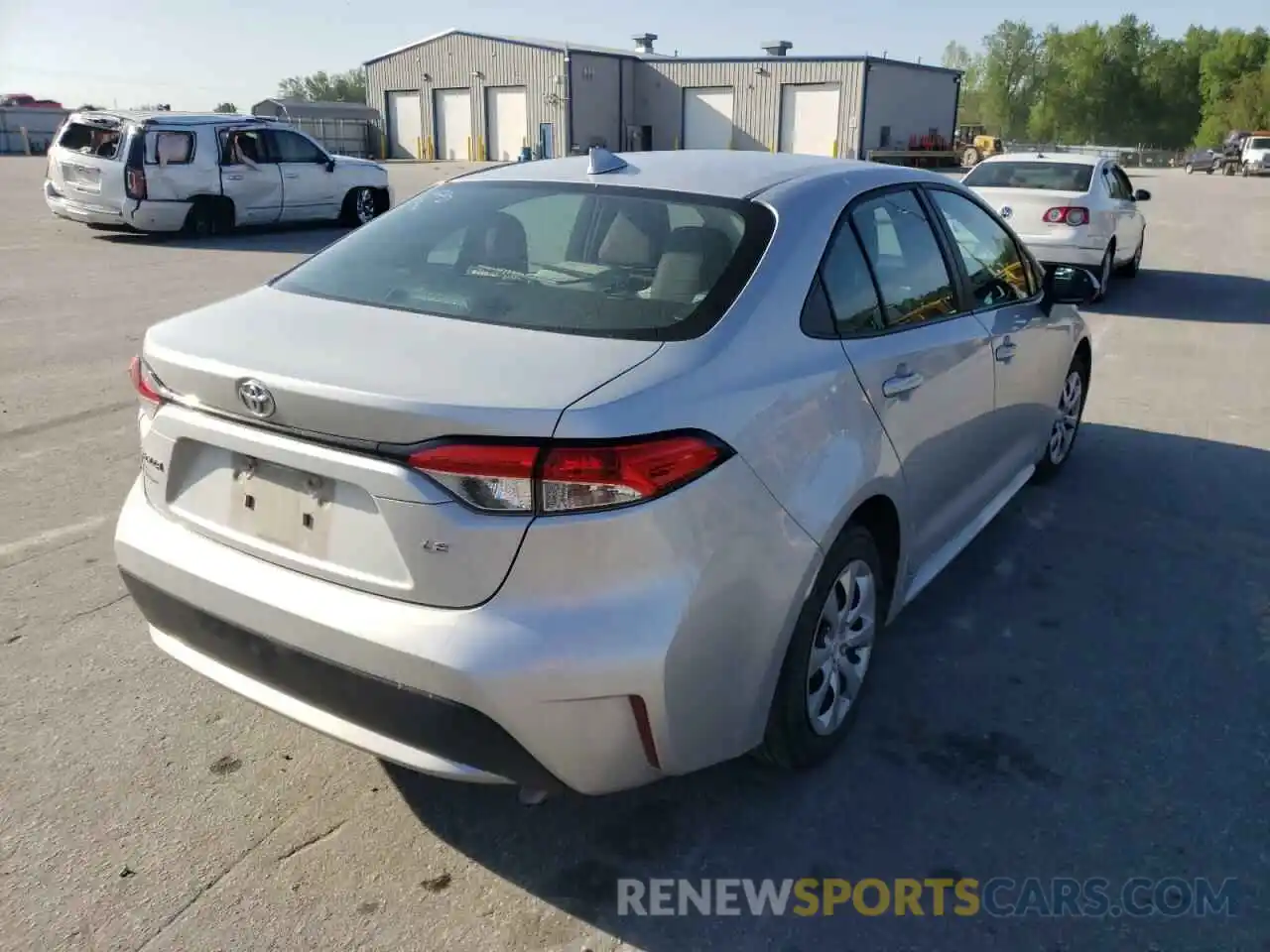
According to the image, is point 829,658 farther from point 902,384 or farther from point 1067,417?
point 1067,417

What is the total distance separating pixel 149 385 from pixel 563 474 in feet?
4.18

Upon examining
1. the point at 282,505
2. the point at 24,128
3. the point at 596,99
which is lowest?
the point at 282,505

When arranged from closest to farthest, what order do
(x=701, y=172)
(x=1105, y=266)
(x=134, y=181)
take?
(x=701, y=172) → (x=1105, y=266) → (x=134, y=181)

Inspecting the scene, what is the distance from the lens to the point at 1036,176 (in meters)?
11.9

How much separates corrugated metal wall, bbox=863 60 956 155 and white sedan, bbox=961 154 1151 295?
116ft

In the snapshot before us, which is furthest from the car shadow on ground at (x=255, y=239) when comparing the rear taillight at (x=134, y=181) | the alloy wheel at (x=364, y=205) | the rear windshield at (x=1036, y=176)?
the rear windshield at (x=1036, y=176)

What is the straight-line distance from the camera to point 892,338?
322 cm

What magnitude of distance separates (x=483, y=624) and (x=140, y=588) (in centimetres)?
113

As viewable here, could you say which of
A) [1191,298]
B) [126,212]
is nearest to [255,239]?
[126,212]

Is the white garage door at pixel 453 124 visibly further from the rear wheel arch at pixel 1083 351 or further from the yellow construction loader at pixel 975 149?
the rear wheel arch at pixel 1083 351

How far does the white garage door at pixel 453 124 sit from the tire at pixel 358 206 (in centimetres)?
3338

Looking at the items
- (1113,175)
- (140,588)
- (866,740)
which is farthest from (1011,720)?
(1113,175)

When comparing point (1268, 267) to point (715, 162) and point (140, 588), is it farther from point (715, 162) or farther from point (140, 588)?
point (140, 588)

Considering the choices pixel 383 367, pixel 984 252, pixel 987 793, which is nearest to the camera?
pixel 383 367
